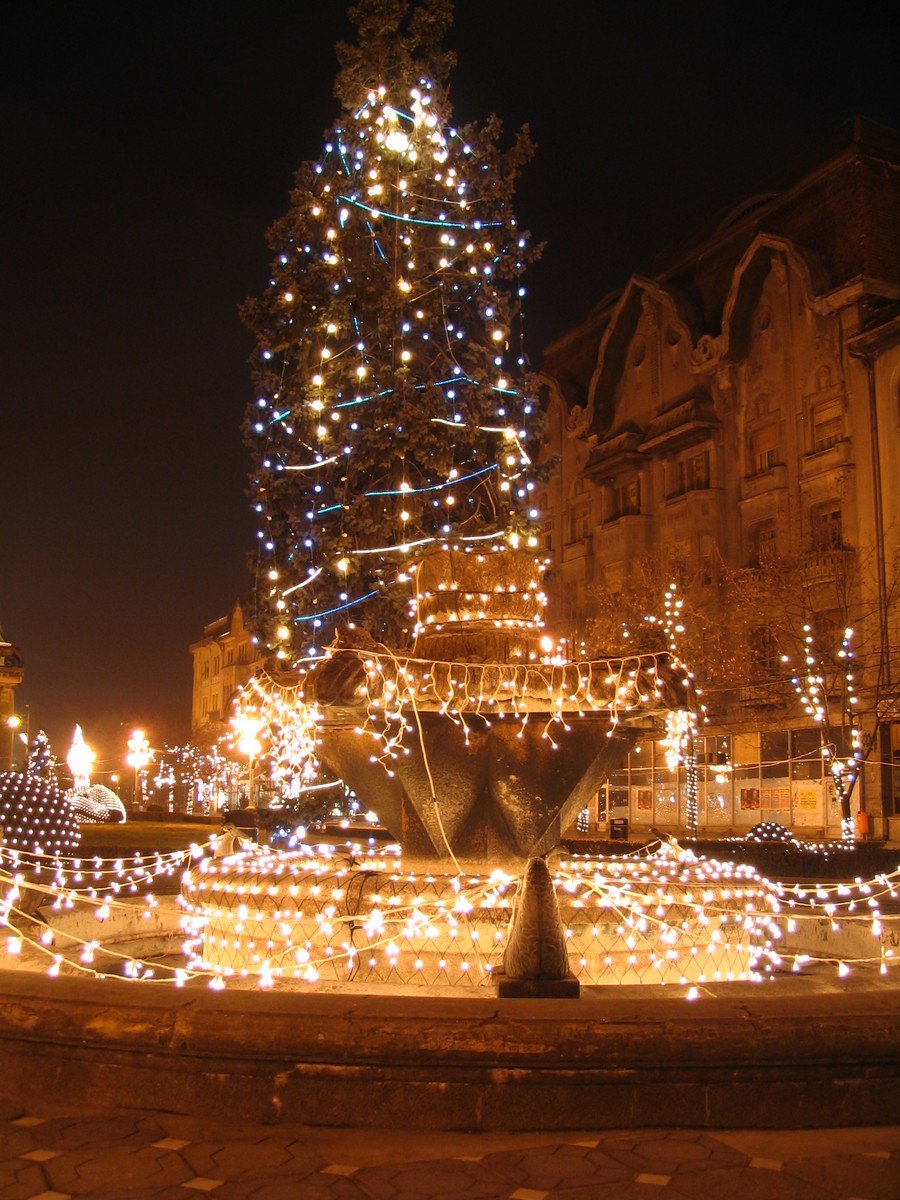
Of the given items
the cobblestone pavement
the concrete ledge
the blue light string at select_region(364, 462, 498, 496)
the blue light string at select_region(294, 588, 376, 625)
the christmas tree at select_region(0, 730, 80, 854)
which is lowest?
the cobblestone pavement

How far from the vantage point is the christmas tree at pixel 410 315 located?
439 inches

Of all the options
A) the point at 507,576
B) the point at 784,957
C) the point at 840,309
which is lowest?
the point at 784,957

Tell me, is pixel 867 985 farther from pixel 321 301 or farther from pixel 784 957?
pixel 321 301

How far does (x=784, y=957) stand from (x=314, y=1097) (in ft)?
22.4

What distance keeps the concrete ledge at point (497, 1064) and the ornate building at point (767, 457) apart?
2315cm

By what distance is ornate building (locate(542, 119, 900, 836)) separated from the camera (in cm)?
2997

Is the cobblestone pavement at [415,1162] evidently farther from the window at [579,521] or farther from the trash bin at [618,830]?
the window at [579,521]

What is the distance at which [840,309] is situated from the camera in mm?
31828

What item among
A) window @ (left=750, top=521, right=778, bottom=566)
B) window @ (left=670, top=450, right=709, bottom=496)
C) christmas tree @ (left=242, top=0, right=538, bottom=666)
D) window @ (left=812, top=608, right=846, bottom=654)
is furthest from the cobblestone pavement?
window @ (left=670, top=450, right=709, bottom=496)

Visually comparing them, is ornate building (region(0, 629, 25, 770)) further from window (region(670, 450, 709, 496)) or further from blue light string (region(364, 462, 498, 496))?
blue light string (region(364, 462, 498, 496))

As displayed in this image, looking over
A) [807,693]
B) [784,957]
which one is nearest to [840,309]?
[807,693]

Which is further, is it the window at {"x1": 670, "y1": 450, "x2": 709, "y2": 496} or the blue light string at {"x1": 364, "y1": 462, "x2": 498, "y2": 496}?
the window at {"x1": 670, "y1": 450, "x2": 709, "y2": 496}

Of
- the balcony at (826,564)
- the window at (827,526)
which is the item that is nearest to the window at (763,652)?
the balcony at (826,564)

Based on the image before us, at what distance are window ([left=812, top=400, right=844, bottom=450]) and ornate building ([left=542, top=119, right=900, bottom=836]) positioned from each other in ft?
0.25
